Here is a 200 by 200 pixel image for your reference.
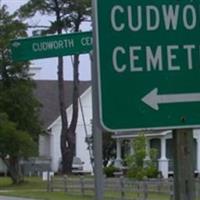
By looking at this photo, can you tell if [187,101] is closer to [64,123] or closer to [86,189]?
[86,189]

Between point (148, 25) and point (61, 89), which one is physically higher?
point (61, 89)

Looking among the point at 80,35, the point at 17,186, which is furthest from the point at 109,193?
the point at 80,35

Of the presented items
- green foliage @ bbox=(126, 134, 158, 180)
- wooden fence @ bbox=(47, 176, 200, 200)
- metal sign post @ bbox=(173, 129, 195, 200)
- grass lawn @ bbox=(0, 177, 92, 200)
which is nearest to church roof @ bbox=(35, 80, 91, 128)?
grass lawn @ bbox=(0, 177, 92, 200)

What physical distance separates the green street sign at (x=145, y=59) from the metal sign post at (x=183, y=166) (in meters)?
0.11

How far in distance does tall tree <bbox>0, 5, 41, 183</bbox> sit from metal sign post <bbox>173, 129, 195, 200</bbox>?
1890 inches

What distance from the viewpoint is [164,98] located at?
3662mm

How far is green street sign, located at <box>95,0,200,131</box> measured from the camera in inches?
142

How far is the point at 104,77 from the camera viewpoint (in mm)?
3607

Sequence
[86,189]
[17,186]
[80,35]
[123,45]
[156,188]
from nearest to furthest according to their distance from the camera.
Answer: [123,45]
[80,35]
[156,188]
[86,189]
[17,186]

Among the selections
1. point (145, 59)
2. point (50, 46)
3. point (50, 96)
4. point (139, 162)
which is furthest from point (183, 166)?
point (50, 96)

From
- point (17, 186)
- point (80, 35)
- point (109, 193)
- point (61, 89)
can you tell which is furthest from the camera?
point (61, 89)

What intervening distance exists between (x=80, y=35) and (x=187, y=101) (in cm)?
391

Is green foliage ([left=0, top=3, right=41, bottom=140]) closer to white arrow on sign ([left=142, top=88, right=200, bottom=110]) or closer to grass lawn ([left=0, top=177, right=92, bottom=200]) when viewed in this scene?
grass lawn ([left=0, top=177, right=92, bottom=200])

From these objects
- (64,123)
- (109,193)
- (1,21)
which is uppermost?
(1,21)
